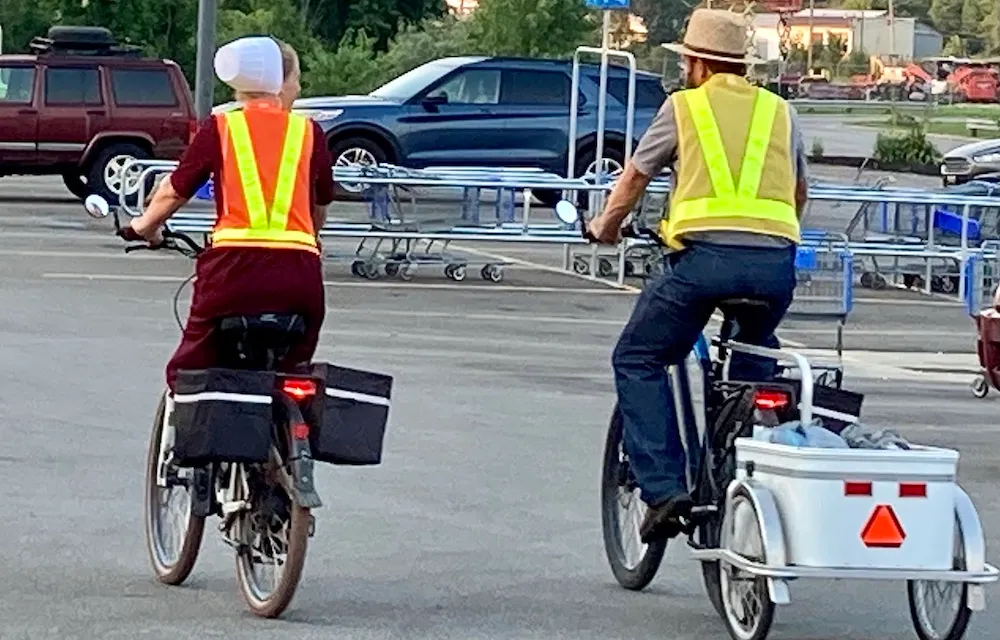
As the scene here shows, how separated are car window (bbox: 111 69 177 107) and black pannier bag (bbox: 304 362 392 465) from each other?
21630 millimetres

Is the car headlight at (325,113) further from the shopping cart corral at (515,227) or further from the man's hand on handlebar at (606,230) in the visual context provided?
the man's hand on handlebar at (606,230)

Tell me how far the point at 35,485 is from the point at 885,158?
36.2 metres

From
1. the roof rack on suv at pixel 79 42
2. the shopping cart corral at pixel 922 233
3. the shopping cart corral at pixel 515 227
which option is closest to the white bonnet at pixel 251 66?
the shopping cart corral at pixel 515 227

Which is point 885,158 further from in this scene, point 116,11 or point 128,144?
point 128,144

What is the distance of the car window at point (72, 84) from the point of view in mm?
→ 28812

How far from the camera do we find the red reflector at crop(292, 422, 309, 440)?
738cm

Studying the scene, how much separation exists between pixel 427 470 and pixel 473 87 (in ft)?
64.3

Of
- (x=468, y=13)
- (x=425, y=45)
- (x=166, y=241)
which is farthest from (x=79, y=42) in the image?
(x=468, y=13)

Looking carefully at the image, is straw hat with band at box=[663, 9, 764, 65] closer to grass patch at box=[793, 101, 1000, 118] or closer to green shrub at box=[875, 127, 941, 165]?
green shrub at box=[875, 127, 941, 165]

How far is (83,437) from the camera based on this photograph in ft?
37.6

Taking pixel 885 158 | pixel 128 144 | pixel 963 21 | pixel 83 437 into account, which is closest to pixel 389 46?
pixel 885 158

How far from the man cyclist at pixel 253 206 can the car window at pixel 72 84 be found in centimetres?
2142

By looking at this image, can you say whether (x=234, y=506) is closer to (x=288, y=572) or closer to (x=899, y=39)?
(x=288, y=572)

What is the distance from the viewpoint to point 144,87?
28859mm
